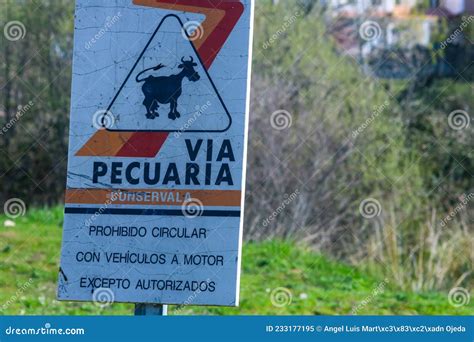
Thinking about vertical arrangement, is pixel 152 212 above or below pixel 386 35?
below

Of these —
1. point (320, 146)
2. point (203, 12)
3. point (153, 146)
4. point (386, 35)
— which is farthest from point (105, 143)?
point (386, 35)

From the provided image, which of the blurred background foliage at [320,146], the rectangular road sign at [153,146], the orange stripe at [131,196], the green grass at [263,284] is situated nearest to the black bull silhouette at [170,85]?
the rectangular road sign at [153,146]

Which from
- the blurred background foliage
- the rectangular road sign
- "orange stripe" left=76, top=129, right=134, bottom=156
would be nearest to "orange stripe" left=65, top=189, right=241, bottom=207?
the rectangular road sign

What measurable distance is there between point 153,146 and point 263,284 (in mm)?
5904

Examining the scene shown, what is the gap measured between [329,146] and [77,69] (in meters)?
8.55

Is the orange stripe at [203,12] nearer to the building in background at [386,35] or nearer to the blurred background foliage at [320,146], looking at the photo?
the blurred background foliage at [320,146]

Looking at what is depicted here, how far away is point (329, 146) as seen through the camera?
12578 millimetres

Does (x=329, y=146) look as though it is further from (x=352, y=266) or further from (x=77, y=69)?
(x=77, y=69)

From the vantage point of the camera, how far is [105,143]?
4293 millimetres

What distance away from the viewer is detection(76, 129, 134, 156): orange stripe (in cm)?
429

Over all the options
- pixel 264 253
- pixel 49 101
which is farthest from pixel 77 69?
pixel 49 101

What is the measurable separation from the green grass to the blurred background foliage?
2.65 feet

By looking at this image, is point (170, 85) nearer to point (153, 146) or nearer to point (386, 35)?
point (153, 146)

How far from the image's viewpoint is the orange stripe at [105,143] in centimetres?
429
